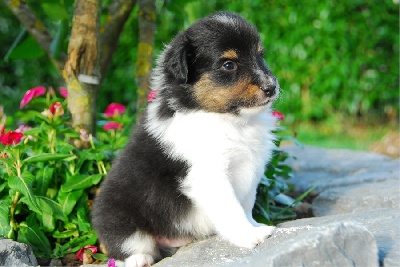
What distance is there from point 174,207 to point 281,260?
137 centimetres

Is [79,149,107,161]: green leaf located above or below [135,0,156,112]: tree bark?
below

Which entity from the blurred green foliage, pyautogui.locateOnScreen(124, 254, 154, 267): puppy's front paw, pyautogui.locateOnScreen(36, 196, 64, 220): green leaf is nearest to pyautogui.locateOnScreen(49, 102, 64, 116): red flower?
pyautogui.locateOnScreen(36, 196, 64, 220): green leaf

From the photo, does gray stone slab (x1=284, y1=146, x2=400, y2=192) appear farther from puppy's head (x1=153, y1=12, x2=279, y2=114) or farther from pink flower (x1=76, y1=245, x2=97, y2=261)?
pink flower (x1=76, y1=245, x2=97, y2=261)

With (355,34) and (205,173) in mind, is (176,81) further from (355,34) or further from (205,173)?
(355,34)

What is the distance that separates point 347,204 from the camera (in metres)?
5.59

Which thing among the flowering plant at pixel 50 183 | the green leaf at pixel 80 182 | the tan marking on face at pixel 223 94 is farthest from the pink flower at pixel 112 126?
the tan marking on face at pixel 223 94

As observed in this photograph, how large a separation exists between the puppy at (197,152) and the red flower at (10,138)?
83 cm

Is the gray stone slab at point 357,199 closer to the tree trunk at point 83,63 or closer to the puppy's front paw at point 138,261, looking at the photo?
the puppy's front paw at point 138,261

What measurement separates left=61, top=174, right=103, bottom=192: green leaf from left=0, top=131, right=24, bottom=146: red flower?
50 cm

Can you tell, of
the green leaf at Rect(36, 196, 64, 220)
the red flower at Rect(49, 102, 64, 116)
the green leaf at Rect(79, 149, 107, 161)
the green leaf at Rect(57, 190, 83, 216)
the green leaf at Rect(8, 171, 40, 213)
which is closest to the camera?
the green leaf at Rect(8, 171, 40, 213)

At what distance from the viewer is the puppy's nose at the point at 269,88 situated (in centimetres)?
412

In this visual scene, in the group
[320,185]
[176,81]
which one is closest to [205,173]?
[176,81]

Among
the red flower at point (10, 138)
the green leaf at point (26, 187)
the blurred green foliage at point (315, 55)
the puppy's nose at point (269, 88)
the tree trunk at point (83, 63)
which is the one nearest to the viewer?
the puppy's nose at point (269, 88)

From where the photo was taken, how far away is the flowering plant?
4.75 metres
